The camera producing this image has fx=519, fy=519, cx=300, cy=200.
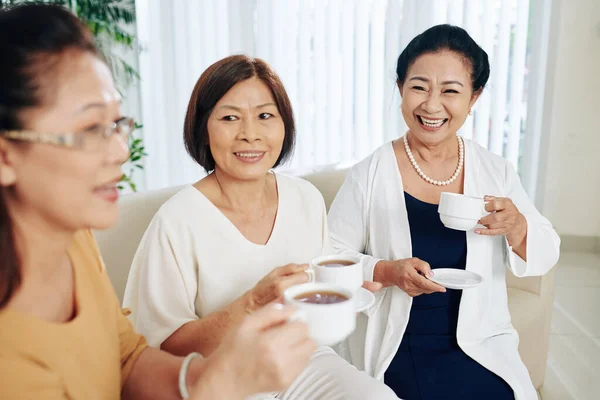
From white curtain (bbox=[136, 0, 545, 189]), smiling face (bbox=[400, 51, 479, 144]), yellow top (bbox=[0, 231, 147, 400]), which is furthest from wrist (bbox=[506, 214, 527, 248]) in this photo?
white curtain (bbox=[136, 0, 545, 189])

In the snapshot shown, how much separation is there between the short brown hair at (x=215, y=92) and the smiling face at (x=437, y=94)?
481 millimetres

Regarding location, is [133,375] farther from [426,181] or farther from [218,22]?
[218,22]

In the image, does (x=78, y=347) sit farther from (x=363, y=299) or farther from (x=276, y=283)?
(x=363, y=299)

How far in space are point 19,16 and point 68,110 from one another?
0.16 meters

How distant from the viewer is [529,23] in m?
4.15

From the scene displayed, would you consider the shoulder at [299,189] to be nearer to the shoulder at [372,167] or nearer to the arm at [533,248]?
the shoulder at [372,167]

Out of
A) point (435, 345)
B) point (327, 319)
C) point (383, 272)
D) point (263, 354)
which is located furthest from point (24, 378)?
point (435, 345)

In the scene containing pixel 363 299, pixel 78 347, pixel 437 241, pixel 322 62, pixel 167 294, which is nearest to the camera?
pixel 78 347

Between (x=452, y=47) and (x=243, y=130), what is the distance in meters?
0.79

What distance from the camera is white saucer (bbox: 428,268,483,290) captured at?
4.93 feet

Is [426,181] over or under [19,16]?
under

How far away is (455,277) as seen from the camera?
1587 mm

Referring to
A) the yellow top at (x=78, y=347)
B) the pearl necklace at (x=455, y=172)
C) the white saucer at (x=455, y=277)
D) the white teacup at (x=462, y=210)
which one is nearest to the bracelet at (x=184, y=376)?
the yellow top at (x=78, y=347)

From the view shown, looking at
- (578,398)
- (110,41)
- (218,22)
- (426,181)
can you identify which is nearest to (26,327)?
(426,181)
